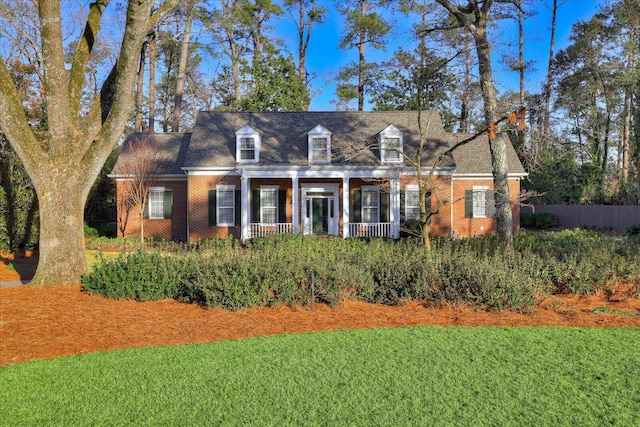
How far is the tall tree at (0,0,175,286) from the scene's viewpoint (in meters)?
10.3

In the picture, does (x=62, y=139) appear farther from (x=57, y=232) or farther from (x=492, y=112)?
(x=492, y=112)

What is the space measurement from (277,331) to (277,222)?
15.1 meters

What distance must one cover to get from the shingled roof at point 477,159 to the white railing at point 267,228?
868 centimetres

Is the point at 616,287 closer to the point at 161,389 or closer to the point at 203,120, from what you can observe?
the point at 161,389

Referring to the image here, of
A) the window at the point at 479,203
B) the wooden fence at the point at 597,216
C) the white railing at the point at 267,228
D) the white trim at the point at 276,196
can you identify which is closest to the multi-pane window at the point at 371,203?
the white railing at the point at 267,228

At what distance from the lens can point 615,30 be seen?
3622 centimetres

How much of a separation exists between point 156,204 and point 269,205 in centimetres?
538

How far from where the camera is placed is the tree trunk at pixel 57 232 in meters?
10.4

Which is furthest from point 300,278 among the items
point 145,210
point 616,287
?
point 145,210

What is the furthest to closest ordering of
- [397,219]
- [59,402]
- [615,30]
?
[615,30] < [397,219] < [59,402]

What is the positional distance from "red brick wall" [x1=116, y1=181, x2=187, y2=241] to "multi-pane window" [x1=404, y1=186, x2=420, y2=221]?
10352 millimetres

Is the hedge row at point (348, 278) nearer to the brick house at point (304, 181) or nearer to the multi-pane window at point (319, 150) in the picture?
the brick house at point (304, 181)

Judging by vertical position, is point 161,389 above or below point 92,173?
below

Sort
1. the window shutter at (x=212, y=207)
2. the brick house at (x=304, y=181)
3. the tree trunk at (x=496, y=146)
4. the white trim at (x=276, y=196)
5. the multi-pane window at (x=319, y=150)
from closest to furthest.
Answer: the tree trunk at (x=496, y=146) < the brick house at (x=304, y=181) < the window shutter at (x=212, y=207) < the multi-pane window at (x=319, y=150) < the white trim at (x=276, y=196)
